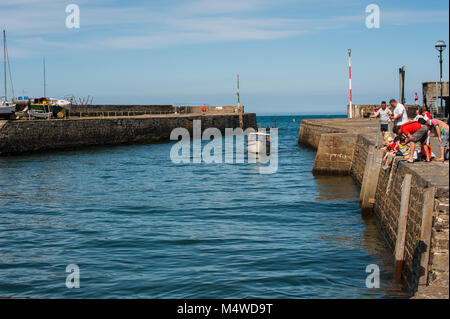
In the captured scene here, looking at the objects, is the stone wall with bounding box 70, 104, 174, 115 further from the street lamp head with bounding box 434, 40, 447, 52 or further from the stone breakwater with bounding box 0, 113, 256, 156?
the street lamp head with bounding box 434, 40, 447, 52

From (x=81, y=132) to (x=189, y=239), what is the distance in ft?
110

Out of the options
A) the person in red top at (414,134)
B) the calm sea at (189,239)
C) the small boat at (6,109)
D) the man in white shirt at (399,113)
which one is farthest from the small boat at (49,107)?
the person in red top at (414,134)

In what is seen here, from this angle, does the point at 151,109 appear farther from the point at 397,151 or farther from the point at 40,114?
the point at 397,151

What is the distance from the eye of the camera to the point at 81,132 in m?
45.3

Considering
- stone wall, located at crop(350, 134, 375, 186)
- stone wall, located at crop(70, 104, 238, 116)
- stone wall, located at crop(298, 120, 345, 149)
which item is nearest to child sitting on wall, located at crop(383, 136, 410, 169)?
stone wall, located at crop(350, 134, 375, 186)

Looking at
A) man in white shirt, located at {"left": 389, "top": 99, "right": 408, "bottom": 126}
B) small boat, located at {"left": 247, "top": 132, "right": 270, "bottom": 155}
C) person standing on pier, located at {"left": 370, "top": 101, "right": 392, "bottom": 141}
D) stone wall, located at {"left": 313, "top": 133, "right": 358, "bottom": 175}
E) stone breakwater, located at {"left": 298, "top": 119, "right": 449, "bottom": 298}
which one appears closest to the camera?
stone breakwater, located at {"left": 298, "top": 119, "right": 449, "bottom": 298}

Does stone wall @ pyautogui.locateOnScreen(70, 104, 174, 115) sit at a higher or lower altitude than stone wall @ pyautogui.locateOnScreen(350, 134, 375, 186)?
higher

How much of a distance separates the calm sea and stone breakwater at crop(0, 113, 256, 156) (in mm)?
13425

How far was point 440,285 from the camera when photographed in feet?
26.2

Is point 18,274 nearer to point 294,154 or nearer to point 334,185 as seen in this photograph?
point 334,185

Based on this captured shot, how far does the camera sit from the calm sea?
1025 cm

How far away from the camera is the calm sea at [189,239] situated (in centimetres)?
1025
